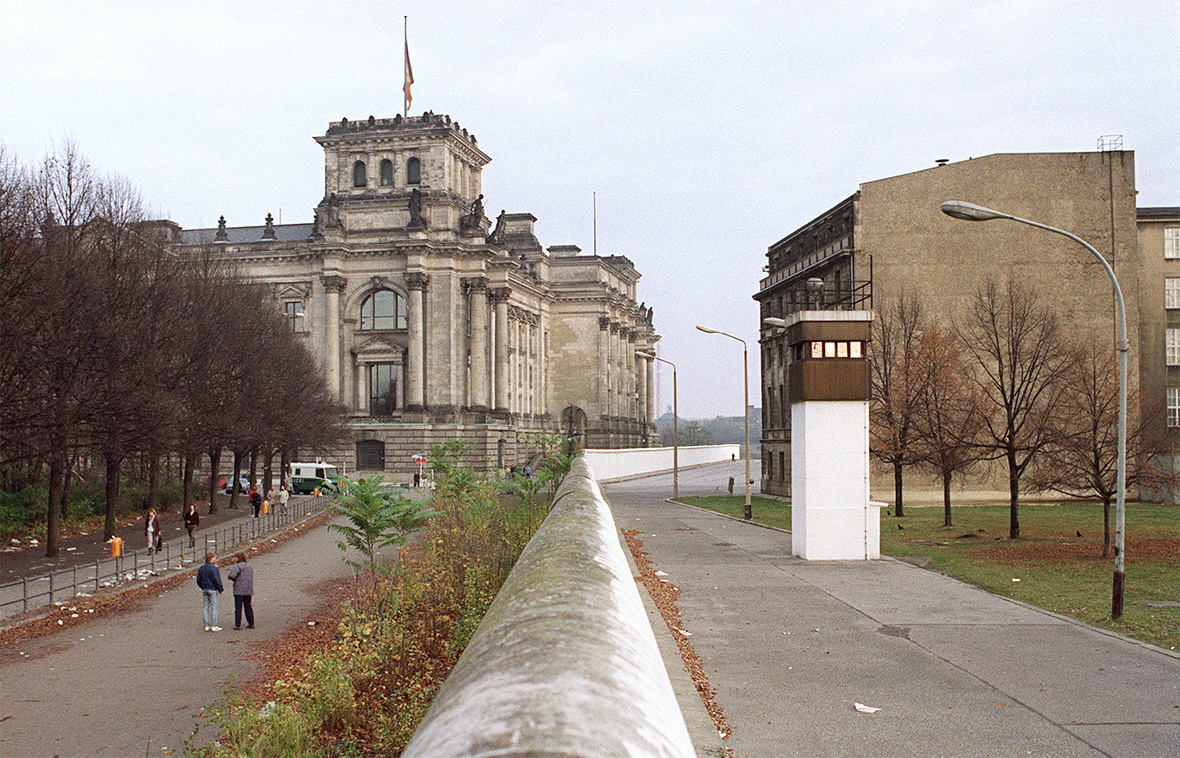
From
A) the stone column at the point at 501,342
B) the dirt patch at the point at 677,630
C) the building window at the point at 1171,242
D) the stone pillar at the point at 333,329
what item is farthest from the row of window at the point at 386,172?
the dirt patch at the point at 677,630

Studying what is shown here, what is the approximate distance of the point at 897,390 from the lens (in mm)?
40406

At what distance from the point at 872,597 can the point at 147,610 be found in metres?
15.7

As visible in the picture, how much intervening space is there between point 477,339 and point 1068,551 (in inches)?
2309

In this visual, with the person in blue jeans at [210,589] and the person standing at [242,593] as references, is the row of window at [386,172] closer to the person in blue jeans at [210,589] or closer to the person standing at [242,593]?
the person standing at [242,593]

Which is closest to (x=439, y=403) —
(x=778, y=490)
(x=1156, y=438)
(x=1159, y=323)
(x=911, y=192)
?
(x=778, y=490)

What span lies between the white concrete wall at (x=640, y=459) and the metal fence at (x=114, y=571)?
27846 mm

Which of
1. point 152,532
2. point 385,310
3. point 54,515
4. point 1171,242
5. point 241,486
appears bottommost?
point 241,486

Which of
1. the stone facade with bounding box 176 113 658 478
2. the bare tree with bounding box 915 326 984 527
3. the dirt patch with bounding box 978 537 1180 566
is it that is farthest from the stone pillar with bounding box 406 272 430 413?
the dirt patch with bounding box 978 537 1180 566

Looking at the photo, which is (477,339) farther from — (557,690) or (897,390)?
(557,690)

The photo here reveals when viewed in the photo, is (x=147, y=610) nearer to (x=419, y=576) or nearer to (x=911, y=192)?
(x=419, y=576)

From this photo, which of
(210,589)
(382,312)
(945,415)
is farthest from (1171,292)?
(382,312)

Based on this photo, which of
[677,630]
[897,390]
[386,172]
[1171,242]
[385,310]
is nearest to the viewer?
[677,630]

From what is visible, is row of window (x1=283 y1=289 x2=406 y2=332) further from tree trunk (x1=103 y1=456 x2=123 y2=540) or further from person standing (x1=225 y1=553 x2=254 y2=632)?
person standing (x1=225 y1=553 x2=254 y2=632)

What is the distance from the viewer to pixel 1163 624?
1608cm
